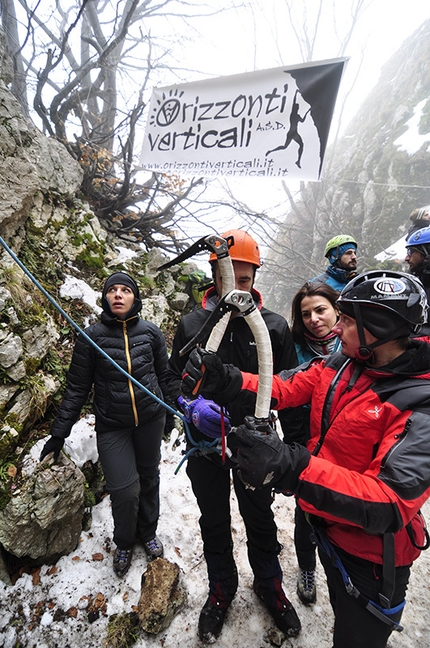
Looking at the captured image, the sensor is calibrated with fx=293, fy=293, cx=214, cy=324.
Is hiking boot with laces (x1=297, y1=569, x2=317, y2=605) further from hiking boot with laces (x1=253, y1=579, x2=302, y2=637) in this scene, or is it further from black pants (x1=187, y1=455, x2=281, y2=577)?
black pants (x1=187, y1=455, x2=281, y2=577)

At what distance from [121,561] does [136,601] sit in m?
0.35

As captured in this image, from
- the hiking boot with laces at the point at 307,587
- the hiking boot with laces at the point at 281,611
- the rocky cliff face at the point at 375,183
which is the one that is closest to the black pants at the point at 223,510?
the hiking boot with laces at the point at 281,611

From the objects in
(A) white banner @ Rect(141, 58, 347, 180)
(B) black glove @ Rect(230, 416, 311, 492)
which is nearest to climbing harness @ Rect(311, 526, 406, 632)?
(B) black glove @ Rect(230, 416, 311, 492)

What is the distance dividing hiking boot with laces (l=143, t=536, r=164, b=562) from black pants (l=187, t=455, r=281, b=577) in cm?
88

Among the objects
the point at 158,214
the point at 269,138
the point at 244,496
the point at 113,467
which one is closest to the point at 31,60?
the point at 158,214

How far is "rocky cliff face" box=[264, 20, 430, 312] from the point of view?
1778 cm

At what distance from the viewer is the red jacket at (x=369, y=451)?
116cm

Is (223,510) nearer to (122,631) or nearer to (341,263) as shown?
(122,631)

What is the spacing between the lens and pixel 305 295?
111 inches

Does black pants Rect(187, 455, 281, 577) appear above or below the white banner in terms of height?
below

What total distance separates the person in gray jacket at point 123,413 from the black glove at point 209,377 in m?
1.35

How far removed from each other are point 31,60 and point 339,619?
1124 cm

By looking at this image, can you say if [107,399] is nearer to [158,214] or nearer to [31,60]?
[158,214]

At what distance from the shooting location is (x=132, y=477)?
9.30 ft
